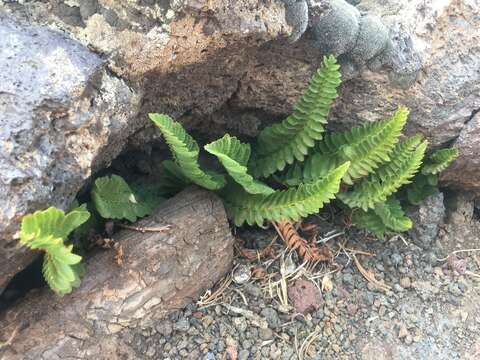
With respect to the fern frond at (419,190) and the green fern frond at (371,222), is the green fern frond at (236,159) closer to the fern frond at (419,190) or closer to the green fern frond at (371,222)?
the green fern frond at (371,222)

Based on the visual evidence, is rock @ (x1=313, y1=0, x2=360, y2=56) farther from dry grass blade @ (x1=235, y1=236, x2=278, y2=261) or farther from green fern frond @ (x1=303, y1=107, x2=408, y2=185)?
dry grass blade @ (x1=235, y1=236, x2=278, y2=261)

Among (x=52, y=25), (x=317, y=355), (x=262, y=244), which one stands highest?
(x=52, y=25)

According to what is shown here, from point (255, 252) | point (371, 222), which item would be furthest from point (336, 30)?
point (255, 252)

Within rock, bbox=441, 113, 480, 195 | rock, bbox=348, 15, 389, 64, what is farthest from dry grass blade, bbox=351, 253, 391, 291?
rock, bbox=348, 15, 389, 64

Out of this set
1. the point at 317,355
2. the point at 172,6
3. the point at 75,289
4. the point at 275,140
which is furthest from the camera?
the point at 275,140

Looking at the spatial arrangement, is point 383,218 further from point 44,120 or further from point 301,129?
point 44,120

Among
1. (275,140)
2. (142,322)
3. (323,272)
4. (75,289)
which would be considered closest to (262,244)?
(323,272)

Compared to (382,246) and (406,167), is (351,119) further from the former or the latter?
(382,246)

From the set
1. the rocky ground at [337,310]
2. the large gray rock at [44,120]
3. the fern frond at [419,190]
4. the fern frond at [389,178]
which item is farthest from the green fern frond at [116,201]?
the fern frond at [419,190]
